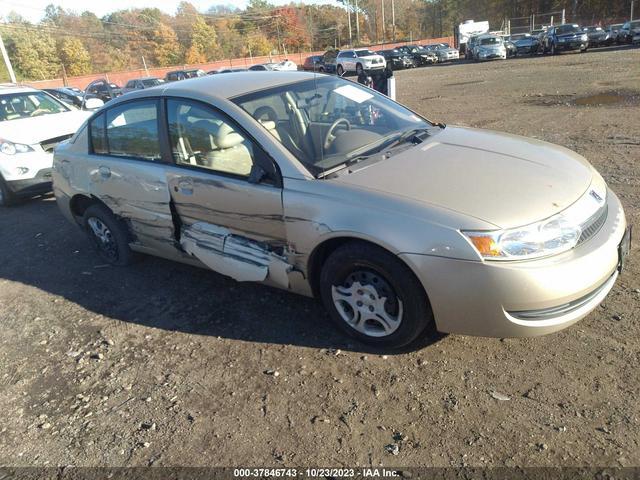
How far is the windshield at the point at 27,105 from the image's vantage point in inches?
303

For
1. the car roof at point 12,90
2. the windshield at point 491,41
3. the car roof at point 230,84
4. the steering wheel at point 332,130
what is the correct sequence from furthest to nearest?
the windshield at point 491,41 < the car roof at point 12,90 < the car roof at point 230,84 < the steering wheel at point 332,130

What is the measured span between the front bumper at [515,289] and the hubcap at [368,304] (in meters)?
0.28

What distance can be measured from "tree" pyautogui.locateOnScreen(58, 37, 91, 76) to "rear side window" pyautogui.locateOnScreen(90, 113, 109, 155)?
61126 millimetres

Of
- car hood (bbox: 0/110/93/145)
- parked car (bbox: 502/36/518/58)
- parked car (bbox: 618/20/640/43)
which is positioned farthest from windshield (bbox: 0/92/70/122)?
parked car (bbox: 618/20/640/43)

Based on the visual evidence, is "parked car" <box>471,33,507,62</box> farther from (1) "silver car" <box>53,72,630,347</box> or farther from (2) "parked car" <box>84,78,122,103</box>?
(1) "silver car" <box>53,72,630,347</box>

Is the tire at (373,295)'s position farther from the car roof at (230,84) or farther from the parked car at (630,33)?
the parked car at (630,33)

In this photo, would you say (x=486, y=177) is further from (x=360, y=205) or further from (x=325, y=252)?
(x=325, y=252)

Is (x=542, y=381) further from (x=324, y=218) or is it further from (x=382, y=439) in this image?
(x=324, y=218)

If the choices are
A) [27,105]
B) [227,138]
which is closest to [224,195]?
[227,138]

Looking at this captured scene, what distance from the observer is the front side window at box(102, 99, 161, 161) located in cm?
388

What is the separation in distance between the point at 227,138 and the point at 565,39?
3190 cm

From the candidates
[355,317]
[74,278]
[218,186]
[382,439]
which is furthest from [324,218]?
[74,278]

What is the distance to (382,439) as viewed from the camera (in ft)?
8.00

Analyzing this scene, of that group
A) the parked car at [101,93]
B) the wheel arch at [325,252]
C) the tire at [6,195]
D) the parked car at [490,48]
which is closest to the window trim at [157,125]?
the wheel arch at [325,252]
